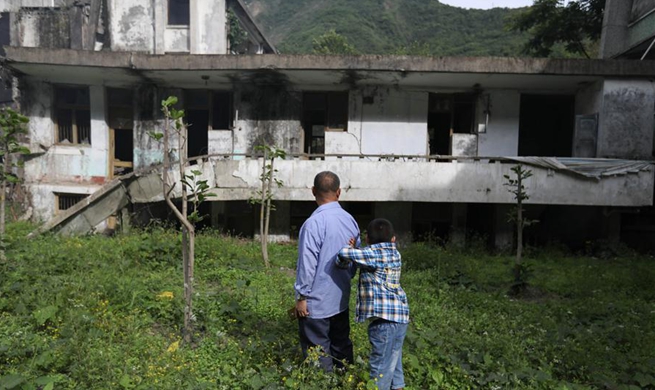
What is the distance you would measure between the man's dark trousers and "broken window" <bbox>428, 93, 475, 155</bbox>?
1033 cm

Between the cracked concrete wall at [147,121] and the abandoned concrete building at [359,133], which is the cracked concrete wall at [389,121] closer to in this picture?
the abandoned concrete building at [359,133]

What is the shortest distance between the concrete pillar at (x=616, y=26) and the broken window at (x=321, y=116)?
10215mm

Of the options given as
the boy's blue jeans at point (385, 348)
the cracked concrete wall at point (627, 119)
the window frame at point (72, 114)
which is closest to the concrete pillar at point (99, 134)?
the window frame at point (72, 114)

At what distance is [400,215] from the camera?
12547 mm

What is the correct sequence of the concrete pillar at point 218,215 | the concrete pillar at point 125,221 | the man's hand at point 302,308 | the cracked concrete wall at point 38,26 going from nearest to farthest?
the man's hand at point 302,308 < the concrete pillar at point 125,221 < the concrete pillar at point 218,215 < the cracked concrete wall at point 38,26

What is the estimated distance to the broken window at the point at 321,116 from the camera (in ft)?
42.8

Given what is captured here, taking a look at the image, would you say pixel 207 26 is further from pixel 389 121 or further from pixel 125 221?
pixel 125 221

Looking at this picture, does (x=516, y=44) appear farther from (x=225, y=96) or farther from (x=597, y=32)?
(x=225, y=96)

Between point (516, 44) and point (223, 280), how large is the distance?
114ft

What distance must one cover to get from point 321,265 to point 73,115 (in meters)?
12.9

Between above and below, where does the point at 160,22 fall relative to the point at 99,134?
above

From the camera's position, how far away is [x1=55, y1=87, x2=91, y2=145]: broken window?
13.1 m

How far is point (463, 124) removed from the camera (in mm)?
13297

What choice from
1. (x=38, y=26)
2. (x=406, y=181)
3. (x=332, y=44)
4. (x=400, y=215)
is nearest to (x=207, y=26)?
(x=38, y=26)
